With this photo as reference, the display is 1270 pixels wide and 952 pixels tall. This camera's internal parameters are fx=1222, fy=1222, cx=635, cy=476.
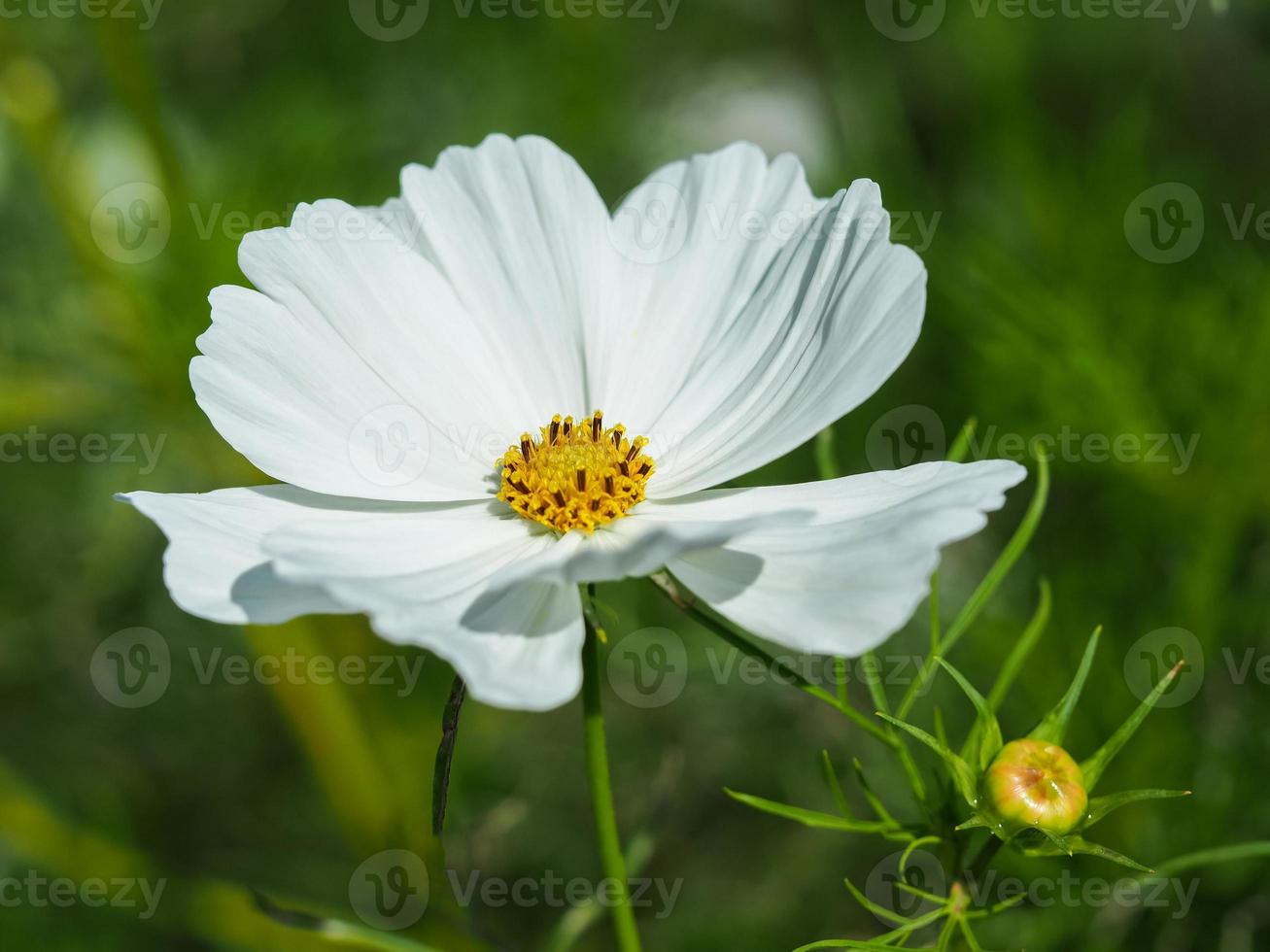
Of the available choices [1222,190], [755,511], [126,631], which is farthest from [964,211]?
[126,631]

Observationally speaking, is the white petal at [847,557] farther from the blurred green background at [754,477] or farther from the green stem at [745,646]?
the blurred green background at [754,477]

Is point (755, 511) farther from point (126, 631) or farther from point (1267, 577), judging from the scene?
point (126, 631)

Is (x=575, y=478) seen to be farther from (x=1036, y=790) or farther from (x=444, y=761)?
(x=1036, y=790)

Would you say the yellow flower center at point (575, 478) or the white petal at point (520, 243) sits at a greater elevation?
the white petal at point (520, 243)

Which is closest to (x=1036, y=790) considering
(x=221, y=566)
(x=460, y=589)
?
(x=460, y=589)

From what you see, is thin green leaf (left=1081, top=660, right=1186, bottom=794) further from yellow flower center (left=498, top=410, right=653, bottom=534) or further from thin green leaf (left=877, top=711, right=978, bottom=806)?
yellow flower center (left=498, top=410, right=653, bottom=534)

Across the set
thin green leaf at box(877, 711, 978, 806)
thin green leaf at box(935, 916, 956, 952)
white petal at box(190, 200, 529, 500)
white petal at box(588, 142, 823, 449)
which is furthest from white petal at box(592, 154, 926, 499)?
thin green leaf at box(935, 916, 956, 952)

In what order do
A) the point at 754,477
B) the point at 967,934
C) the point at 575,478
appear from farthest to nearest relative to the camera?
the point at 754,477
the point at 575,478
the point at 967,934

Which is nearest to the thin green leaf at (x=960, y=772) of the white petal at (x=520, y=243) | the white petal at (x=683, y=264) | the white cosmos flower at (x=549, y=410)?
the white cosmos flower at (x=549, y=410)
